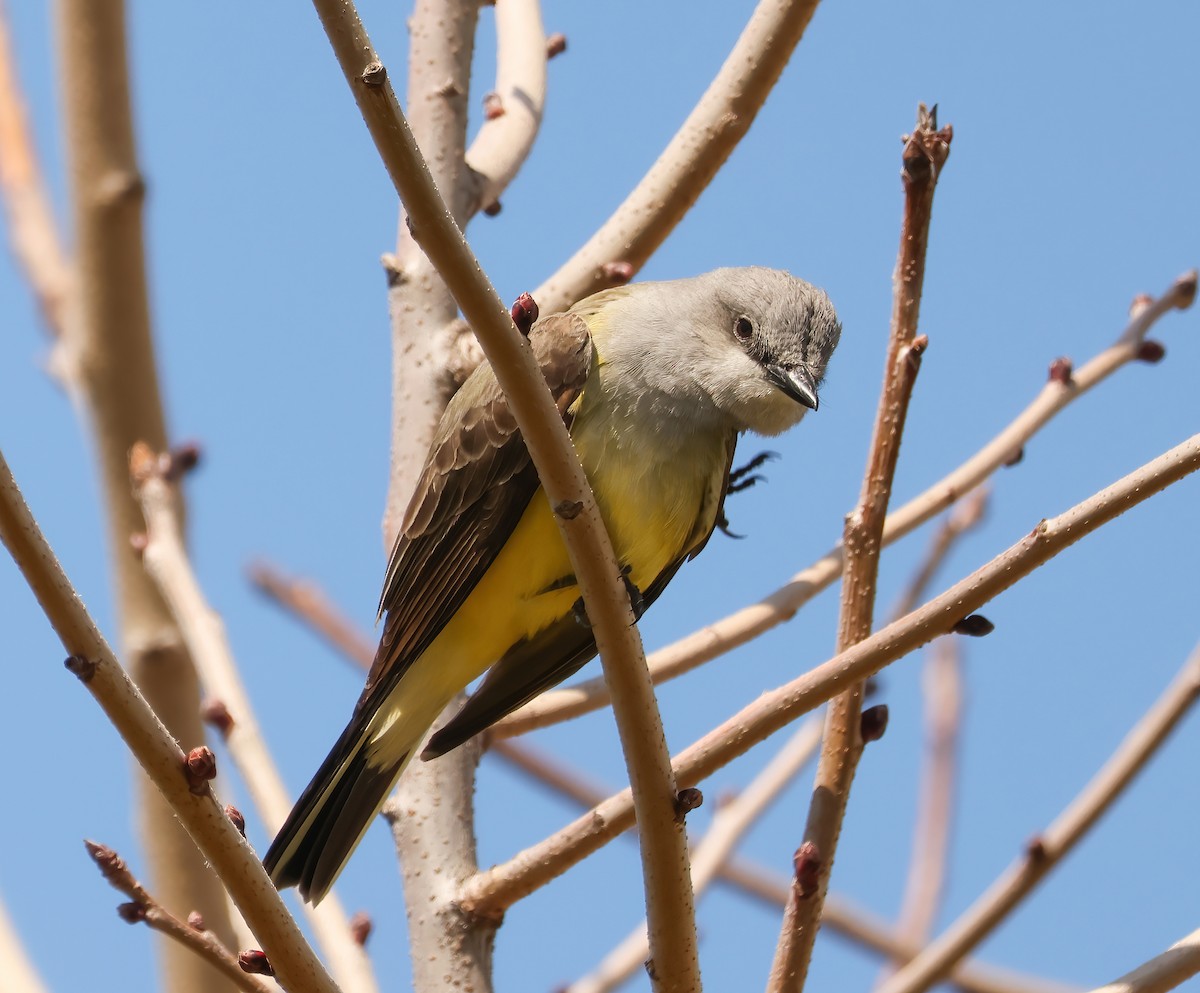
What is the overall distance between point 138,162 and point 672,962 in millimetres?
3703

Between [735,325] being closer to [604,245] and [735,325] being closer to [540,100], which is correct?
[604,245]

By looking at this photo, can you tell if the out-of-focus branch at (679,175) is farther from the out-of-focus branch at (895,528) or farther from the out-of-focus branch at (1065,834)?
the out-of-focus branch at (1065,834)

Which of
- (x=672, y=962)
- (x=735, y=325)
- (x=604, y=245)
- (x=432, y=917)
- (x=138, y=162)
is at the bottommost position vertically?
(x=672, y=962)

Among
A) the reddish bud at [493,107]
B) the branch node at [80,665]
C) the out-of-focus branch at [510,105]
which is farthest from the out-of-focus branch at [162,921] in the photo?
the reddish bud at [493,107]

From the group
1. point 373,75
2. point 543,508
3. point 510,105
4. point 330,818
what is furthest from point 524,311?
point 510,105

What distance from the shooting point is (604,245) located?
5.38 metres

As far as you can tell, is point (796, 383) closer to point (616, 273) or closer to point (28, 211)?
point (616, 273)

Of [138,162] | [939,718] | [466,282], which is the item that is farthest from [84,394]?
[939,718]

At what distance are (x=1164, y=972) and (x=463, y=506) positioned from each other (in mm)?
2401

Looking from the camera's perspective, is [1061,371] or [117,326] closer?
[1061,371]

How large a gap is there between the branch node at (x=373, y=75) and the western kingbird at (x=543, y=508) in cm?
214

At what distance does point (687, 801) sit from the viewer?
3.19 metres

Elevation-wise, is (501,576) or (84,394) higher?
(84,394)

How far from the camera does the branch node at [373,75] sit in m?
2.55
